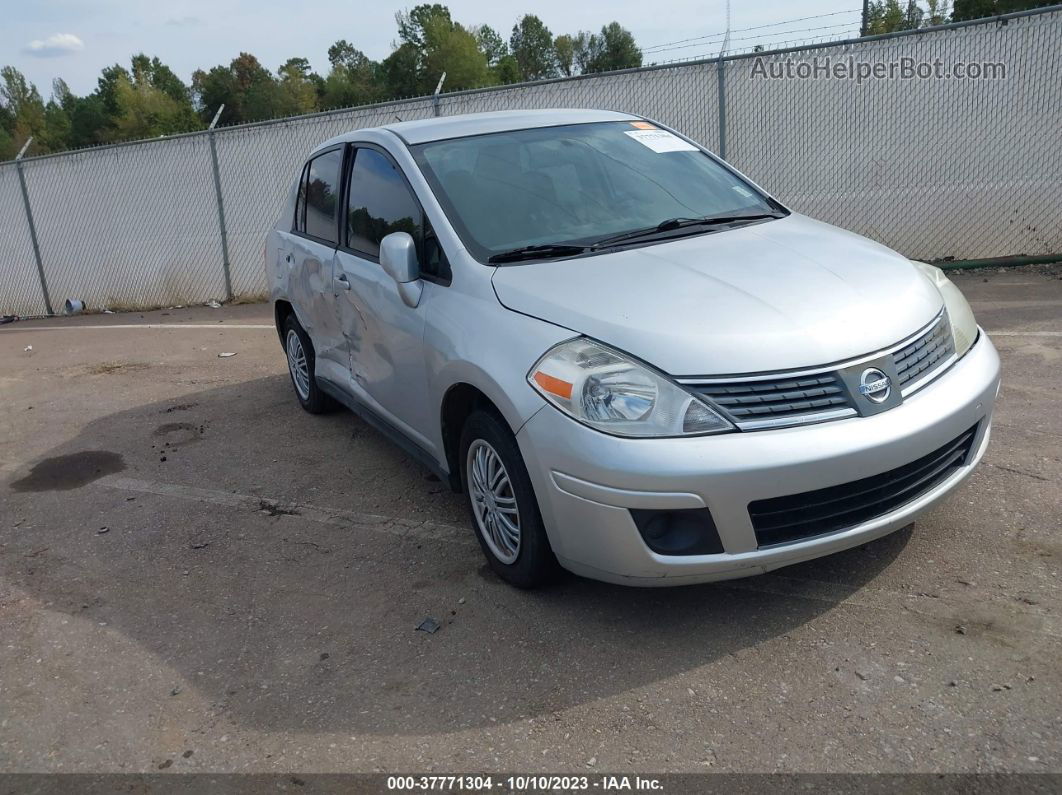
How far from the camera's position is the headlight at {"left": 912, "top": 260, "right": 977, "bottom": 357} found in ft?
12.3

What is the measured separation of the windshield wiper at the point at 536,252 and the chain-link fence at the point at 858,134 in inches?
280

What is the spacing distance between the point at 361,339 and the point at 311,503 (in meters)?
0.90

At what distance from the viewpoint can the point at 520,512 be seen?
11.4 feet

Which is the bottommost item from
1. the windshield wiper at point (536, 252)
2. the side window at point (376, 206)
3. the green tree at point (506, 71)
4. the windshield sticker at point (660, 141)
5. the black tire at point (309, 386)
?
the black tire at point (309, 386)

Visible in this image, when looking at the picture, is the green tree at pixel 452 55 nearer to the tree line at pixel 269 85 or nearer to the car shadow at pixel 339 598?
the tree line at pixel 269 85

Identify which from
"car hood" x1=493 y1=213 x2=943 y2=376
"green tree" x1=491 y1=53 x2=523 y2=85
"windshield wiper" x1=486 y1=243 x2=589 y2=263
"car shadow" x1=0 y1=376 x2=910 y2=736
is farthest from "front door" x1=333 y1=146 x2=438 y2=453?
"green tree" x1=491 y1=53 x2=523 y2=85

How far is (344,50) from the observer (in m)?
102

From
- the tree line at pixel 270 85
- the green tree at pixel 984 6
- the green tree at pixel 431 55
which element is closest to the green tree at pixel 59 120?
the tree line at pixel 270 85

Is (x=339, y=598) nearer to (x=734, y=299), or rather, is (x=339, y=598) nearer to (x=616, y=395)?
(x=616, y=395)

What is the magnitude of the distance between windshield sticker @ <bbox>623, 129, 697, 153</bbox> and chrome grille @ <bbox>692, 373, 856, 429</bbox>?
82.3 inches

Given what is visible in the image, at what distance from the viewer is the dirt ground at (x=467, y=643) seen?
9.36ft

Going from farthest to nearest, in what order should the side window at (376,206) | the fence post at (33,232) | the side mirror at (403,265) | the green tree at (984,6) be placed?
1. the green tree at (984,6)
2. the fence post at (33,232)
3. the side window at (376,206)
4. the side mirror at (403,265)

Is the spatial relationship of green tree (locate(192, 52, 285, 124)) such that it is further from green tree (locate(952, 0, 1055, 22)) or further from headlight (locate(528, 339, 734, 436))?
headlight (locate(528, 339, 734, 436))

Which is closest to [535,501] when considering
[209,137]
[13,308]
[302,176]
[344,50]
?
[302,176]
